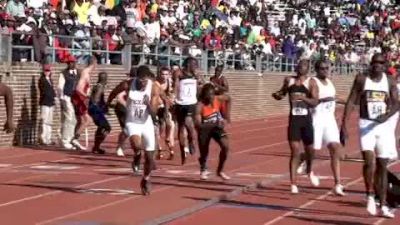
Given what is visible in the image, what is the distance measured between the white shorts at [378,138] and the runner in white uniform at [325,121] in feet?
7.72

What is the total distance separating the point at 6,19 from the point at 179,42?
9.58m

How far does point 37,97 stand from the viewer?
22.8 metres

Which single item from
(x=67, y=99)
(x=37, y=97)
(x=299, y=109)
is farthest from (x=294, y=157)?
(x=37, y=97)

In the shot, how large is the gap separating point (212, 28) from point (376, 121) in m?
26.3

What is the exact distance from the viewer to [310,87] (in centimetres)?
1423

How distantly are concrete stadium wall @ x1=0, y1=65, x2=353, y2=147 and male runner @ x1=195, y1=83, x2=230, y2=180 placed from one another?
691 cm

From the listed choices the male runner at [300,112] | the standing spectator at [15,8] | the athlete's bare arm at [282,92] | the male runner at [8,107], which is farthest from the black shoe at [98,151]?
the male runner at [8,107]

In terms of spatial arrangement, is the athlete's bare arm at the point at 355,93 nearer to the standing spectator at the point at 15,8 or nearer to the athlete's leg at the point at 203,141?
the athlete's leg at the point at 203,141

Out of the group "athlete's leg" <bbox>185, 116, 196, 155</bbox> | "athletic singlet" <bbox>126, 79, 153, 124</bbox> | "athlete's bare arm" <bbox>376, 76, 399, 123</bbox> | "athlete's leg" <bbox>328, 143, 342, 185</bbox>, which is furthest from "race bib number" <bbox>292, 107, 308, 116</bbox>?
"athlete's leg" <bbox>185, 116, 196, 155</bbox>

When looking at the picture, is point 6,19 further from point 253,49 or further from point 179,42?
point 253,49

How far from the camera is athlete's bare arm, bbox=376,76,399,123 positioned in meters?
11.7

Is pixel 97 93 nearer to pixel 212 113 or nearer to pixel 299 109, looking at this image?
pixel 212 113

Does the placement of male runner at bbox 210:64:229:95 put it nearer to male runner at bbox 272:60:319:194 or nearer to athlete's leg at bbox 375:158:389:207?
male runner at bbox 272:60:319:194

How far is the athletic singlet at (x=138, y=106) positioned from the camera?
13875 mm
